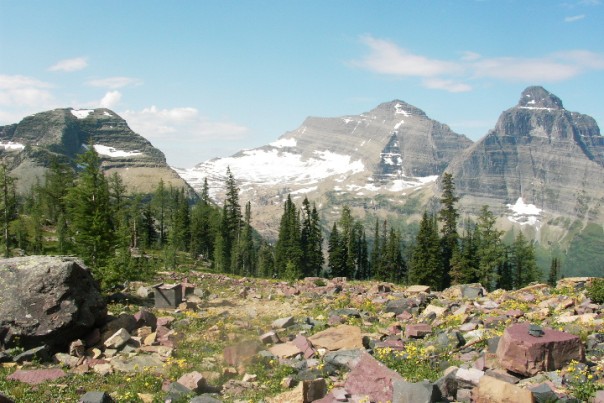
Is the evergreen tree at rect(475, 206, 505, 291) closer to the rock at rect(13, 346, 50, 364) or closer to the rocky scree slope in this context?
the rocky scree slope

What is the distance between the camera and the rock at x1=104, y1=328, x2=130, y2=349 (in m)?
17.0

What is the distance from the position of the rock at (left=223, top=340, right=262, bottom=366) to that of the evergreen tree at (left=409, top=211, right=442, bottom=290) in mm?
62877

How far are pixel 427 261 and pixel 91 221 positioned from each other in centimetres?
5922

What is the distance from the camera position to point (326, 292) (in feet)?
108

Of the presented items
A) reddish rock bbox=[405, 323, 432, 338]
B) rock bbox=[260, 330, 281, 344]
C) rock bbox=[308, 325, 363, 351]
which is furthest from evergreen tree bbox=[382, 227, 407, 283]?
rock bbox=[260, 330, 281, 344]

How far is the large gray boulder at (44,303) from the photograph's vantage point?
1622 cm

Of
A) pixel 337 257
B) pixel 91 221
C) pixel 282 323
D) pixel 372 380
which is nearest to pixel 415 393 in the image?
pixel 372 380

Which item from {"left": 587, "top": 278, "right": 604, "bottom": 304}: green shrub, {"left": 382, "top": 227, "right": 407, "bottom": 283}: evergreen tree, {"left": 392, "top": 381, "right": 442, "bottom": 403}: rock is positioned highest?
{"left": 392, "top": 381, "right": 442, "bottom": 403}: rock

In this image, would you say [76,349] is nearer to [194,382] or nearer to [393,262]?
[194,382]

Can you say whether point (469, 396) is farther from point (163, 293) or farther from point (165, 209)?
point (165, 209)

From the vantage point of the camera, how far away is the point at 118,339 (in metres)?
17.2

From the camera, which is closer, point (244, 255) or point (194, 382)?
point (194, 382)

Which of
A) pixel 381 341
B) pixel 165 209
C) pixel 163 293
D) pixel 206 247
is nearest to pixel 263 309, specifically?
pixel 163 293

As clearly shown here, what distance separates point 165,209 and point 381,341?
111254 millimetres
